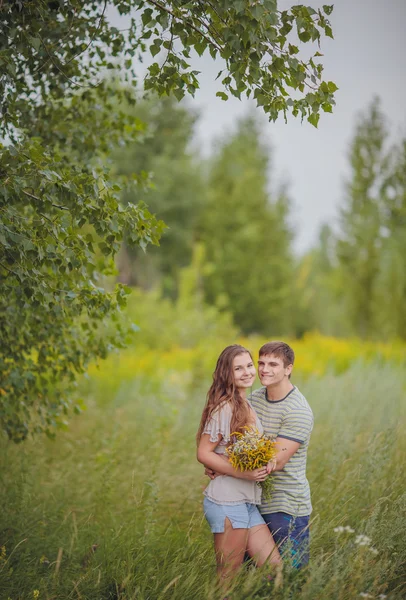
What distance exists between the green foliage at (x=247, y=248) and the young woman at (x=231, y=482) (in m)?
21.1

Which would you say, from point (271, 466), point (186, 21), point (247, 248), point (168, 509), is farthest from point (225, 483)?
point (247, 248)

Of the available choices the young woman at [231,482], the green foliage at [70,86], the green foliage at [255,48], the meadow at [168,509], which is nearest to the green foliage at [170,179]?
the meadow at [168,509]

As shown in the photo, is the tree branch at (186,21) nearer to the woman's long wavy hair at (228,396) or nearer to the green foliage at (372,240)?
the woman's long wavy hair at (228,396)

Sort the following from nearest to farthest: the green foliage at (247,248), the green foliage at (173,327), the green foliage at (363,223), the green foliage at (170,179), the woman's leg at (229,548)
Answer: the woman's leg at (229,548)
the green foliage at (173,327)
the green foliage at (363,223)
the green foliage at (170,179)
the green foliage at (247,248)

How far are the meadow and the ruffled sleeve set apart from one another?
54 centimetres

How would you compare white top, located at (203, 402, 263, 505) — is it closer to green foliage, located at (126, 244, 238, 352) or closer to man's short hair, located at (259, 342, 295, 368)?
man's short hair, located at (259, 342, 295, 368)

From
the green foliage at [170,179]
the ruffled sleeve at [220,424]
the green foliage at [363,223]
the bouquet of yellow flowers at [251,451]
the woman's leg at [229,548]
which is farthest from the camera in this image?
the green foliage at [170,179]

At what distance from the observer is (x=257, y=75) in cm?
321

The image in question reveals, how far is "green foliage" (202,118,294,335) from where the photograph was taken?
24875mm

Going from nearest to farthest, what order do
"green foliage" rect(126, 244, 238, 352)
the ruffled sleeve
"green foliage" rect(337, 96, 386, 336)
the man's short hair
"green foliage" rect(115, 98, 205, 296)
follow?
the ruffled sleeve < the man's short hair < "green foliage" rect(126, 244, 238, 352) < "green foliage" rect(337, 96, 386, 336) < "green foliage" rect(115, 98, 205, 296)

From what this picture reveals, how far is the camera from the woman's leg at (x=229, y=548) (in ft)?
9.59

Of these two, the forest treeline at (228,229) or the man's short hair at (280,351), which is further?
Answer: the forest treeline at (228,229)

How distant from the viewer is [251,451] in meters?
2.81

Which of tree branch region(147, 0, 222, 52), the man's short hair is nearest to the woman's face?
the man's short hair
